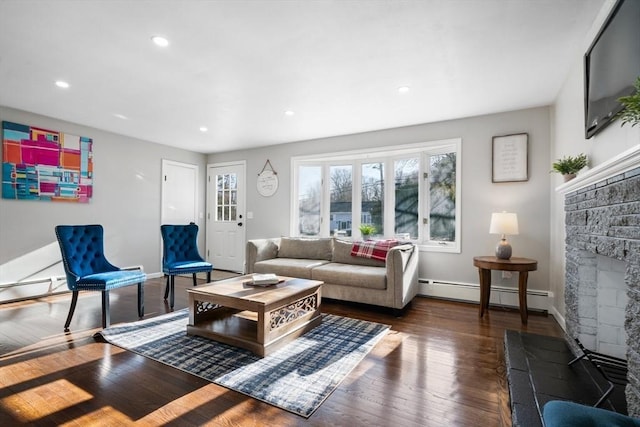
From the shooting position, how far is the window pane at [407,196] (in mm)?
4324

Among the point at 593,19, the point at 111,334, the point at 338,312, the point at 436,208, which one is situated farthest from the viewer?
the point at 436,208

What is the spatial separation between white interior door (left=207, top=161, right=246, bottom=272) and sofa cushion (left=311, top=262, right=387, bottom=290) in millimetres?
2463

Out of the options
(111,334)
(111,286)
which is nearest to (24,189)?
(111,286)

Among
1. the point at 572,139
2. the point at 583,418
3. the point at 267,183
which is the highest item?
the point at 572,139

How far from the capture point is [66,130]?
422 cm

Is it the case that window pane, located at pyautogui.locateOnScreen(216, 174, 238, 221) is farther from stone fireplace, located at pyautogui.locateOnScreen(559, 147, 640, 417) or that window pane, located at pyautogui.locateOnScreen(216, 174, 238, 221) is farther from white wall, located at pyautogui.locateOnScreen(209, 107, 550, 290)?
stone fireplace, located at pyautogui.locateOnScreen(559, 147, 640, 417)

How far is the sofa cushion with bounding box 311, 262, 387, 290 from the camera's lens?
3383mm

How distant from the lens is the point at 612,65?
175 cm

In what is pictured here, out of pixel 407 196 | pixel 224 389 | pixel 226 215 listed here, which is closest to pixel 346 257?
pixel 407 196

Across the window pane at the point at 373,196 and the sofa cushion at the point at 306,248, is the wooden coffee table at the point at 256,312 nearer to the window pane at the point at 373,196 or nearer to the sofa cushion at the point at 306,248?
the sofa cushion at the point at 306,248

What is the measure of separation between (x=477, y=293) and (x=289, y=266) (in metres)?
2.34

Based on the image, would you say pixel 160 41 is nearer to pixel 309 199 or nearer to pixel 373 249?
pixel 373 249

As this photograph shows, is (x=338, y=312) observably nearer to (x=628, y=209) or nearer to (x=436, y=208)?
(x=436, y=208)

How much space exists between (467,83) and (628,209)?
1.98 metres
